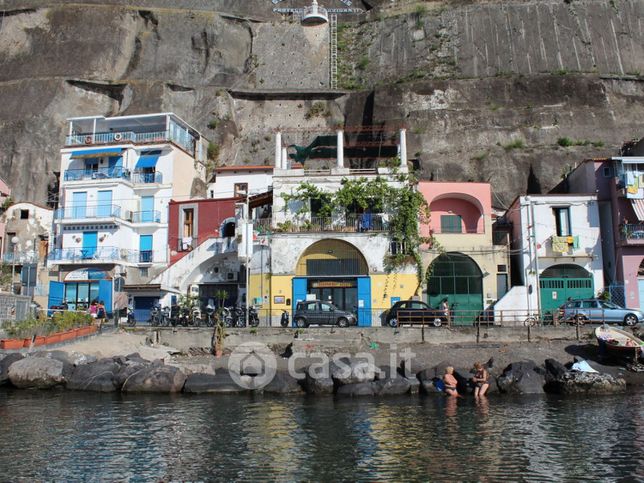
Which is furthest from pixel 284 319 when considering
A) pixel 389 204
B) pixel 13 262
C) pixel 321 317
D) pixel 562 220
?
pixel 13 262

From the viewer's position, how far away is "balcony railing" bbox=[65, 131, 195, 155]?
153 feet

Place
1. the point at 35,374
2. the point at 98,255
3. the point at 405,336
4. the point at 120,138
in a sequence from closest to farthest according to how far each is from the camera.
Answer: the point at 35,374, the point at 405,336, the point at 98,255, the point at 120,138

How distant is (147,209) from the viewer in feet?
150

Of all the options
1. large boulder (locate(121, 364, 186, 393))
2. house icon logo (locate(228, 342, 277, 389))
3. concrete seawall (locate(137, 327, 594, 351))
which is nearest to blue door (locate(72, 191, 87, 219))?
concrete seawall (locate(137, 327, 594, 351))

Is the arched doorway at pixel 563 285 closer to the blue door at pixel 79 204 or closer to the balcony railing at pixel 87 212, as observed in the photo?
the balcony railing at pixel 87 212

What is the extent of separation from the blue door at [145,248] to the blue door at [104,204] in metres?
2.84

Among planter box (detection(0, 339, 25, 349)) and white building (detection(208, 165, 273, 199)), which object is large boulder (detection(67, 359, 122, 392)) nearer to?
planter box (detection(0, 339, 25, 349))

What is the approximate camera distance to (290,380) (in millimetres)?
25469

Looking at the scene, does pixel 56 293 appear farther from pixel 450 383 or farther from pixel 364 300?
pixel 450 383

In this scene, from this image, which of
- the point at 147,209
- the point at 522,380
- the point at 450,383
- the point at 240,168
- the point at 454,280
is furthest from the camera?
the point at 240,168

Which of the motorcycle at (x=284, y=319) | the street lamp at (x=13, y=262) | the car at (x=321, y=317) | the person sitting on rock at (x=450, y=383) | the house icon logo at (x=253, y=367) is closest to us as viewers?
the person sitting on rock at (x=450, y=383)

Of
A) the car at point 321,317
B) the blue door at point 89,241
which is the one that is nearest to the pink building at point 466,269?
the car at point 321,317

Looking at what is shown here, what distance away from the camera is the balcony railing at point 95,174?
4559 centimetres

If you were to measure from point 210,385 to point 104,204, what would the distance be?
24018 mm
